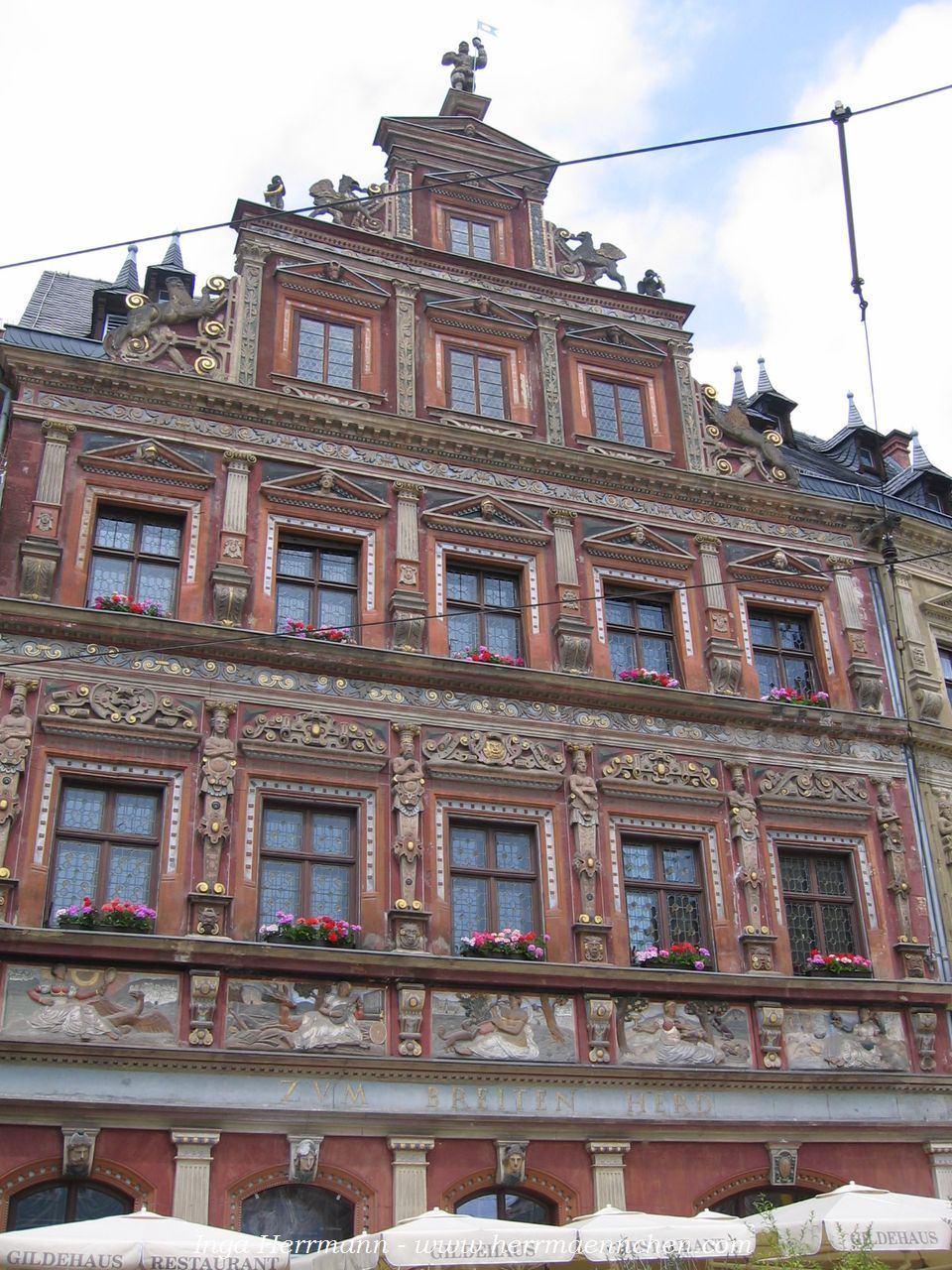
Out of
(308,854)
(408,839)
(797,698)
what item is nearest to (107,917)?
(308,854)

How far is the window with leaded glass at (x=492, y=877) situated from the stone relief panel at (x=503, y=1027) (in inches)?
36.2

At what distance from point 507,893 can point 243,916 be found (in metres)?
3.25

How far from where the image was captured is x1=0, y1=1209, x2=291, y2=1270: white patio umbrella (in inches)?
426

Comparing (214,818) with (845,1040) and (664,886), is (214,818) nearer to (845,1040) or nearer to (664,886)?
(664,886)

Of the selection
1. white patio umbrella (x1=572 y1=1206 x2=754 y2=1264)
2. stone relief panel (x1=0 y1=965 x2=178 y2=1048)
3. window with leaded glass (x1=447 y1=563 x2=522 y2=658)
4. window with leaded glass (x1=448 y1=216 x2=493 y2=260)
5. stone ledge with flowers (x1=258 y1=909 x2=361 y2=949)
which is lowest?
white patio umbrella (x1=572 y1=1206 x2=754 y2=1264)

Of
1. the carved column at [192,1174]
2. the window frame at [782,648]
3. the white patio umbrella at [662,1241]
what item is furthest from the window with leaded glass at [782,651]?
the carved column at [192,1174]

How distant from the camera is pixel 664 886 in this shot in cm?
1761

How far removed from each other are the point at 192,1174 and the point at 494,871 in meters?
4.87

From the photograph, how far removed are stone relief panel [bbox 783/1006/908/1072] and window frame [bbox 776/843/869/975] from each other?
2.32 ft

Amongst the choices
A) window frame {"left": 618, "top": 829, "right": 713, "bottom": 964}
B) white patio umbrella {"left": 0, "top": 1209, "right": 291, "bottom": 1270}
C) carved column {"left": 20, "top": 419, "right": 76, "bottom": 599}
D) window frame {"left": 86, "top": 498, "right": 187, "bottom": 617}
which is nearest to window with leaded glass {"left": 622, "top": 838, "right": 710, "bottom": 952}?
window frame {"left": 618, "top": 829, "right": 713, "bottom": 964}

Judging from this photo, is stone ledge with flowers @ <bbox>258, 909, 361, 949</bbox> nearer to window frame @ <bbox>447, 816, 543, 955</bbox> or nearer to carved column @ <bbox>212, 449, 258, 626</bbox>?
window frame @ <bbox>447, 816, 543, 955</bbox>

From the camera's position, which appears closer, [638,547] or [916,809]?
[916,809]

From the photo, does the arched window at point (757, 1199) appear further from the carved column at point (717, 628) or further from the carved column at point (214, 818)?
the carved column at point (214, 818)

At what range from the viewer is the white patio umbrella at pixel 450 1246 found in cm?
1153
